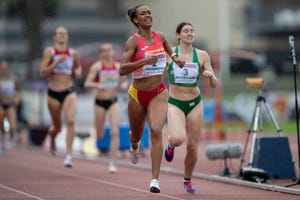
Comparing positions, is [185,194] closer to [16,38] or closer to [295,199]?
[295,199]

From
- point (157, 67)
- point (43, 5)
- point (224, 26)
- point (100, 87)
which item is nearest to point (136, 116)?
point (157, 67)

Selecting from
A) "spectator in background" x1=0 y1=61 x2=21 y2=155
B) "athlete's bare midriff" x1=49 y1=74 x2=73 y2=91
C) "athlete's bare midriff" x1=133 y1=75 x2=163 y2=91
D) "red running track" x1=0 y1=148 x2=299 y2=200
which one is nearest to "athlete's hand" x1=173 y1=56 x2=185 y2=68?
"athlete's bare midriff" x1=133 y1=75 x2=163 y2=91

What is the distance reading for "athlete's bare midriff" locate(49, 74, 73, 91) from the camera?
1838 centimetres

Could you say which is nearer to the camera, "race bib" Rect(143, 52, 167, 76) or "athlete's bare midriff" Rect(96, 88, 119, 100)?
"race bib" Rect(143, 52, 167, 76)

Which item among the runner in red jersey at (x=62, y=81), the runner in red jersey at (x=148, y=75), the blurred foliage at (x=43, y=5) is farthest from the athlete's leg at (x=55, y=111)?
the blurred foliage at (x=43, y=5)

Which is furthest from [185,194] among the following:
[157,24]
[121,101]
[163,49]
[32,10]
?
[157,24]

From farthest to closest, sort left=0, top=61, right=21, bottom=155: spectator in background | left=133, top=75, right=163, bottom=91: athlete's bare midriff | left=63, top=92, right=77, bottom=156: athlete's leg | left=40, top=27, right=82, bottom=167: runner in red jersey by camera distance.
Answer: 1. left=0, top=61, right=21, bottom=155: spectator in background
2. left=63, top=92, right=77, bottom=156: athlete's leg
3. left=40, top=27, right=82, bottom=167: runner in red jersey
4. left=133, top=75, right=163, bottom=91: athlete's bare midriff

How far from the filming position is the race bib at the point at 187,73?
14398 millimetres

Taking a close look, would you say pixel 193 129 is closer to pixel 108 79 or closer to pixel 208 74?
pixel 208 74

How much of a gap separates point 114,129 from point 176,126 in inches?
190

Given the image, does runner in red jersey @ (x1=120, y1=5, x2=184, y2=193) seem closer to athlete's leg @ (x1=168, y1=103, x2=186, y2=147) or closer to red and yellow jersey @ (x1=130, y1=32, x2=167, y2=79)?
red and yellow jersey @ (x1=130, y1=32, x2=167, y2=79)

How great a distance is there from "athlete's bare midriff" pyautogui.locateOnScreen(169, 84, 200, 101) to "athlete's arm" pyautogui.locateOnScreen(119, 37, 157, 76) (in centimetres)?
136

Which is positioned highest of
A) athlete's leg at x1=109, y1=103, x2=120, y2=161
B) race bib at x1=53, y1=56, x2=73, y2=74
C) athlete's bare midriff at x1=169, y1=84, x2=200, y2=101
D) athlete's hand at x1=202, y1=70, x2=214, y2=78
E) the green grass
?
race bib at x1=53, y1=56, x2=73, y2=74

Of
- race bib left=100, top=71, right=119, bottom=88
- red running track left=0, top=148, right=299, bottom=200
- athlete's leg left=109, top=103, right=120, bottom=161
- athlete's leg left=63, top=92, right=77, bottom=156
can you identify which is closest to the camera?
red running track left=0, top=148, right=299, bottom=200
